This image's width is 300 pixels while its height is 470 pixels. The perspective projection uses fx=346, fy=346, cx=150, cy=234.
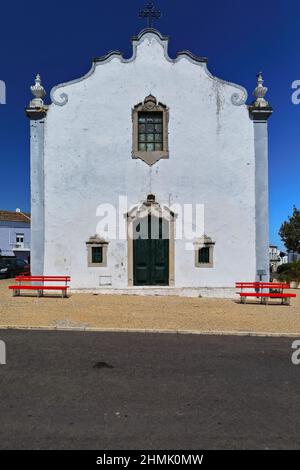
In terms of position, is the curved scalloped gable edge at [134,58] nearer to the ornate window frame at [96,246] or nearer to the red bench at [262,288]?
the ornate window frame at [96,246]

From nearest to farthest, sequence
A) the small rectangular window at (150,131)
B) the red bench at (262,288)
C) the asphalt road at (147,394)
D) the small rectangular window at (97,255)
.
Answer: the asphalt road at (147,394) < the red bench at (262,288) < the small rectangular window at (97,255) < the small rectangular window at (150,131)

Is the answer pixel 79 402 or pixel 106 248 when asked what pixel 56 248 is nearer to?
pixel 106 248

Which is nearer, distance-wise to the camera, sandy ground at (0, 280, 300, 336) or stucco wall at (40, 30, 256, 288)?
sandy ground at (0, 280, 300, 336)

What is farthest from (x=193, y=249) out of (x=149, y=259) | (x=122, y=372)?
(x=122, y=372)

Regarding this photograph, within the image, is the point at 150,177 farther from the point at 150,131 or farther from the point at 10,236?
the point at 10,236

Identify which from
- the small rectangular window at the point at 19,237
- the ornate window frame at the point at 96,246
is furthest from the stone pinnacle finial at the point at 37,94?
the small rectangular window at the point at 19,237

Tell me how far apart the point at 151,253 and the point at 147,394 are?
8.86 metres

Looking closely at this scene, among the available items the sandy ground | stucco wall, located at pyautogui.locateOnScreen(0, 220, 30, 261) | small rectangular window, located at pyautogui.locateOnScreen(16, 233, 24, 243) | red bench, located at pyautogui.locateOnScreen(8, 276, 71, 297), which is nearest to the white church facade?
red bench, located at pyautogui.locateOnScreen(8, 276, 71, 297)

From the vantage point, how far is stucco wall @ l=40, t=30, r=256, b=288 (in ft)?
42.9

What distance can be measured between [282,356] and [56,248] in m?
9.37

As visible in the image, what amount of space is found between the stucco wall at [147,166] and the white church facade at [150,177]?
4 centimetres

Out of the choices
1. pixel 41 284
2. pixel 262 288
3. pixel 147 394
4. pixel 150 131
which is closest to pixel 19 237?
pixel 41 284

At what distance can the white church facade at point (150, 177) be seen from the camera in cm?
1306

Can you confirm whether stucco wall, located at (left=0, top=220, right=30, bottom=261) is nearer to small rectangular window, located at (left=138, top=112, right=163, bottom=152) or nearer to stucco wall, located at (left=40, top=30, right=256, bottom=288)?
stucco wall, located at (left=40, top=30, right=256, bottom=288)
